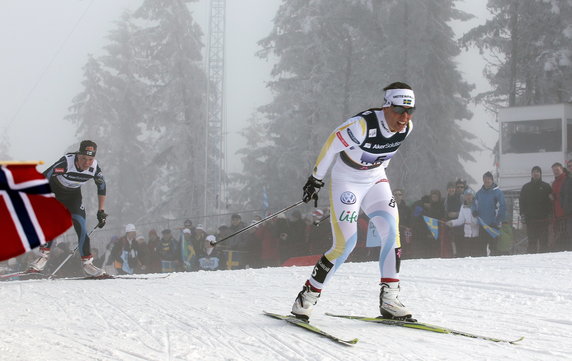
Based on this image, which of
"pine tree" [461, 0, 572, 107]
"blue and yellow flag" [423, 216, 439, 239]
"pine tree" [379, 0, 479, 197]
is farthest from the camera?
"pine tree" [379, 0, 479, 197]

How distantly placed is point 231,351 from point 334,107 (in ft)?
69.0

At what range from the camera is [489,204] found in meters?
12.5

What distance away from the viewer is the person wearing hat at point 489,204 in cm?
1245

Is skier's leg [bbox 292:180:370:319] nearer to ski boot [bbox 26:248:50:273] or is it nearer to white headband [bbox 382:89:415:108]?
white headband [bbox 382:89:415:108]

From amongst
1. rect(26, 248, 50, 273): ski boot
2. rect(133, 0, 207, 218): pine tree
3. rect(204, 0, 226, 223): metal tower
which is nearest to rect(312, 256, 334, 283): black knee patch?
rect(26, 248, 50, 273): ski boot

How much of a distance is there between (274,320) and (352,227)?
104 centimetres

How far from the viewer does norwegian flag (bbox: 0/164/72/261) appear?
266 cm

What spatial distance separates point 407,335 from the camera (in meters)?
5.41

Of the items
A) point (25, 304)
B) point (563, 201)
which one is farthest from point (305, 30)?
point (25, 304)

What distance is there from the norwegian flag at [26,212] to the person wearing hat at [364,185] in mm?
3159

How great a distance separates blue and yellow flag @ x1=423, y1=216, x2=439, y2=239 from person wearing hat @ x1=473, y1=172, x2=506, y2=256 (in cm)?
82

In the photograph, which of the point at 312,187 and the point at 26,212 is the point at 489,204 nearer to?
the point at 312,187

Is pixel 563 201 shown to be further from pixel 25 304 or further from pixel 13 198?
pixel 13 198

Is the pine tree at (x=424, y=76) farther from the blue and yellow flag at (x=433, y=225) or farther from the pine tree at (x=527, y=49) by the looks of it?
the blue and yellow flag at (x=433, y=225)
